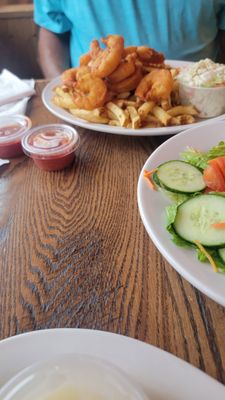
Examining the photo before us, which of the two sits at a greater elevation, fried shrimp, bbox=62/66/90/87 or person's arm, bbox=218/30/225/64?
fried shrimp, bbox=62/66/90/87

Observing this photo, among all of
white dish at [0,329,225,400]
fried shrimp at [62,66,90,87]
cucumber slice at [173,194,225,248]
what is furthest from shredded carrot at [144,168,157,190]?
fried shrimp at [62,66,90,87]

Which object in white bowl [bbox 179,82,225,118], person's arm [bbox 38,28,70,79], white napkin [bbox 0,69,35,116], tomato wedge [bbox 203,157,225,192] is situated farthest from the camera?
person's arm [bbox 38,28,70,79]

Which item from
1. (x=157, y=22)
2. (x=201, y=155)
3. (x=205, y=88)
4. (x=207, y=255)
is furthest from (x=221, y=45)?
(x=207, y=255)

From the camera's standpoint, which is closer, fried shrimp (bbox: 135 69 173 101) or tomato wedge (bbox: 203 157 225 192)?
tomato wedge (bbox: 203 157 225 192)

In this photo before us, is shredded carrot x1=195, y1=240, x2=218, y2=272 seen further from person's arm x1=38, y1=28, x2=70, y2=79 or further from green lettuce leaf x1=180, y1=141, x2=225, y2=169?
person's arm x1=38, y1=28, x2=70, y2=79

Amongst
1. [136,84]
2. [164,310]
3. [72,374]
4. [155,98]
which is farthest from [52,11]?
[72,374]

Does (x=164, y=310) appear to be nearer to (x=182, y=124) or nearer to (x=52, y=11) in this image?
(x=182, y=124)
